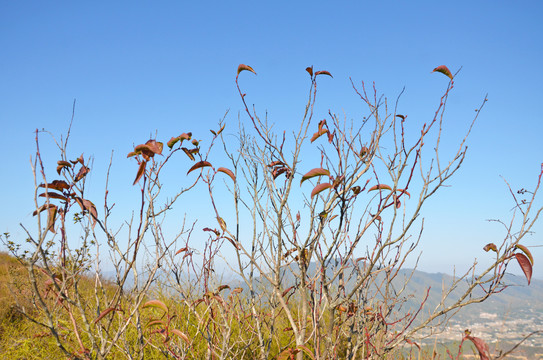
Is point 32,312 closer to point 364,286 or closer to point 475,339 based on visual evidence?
point 364,286

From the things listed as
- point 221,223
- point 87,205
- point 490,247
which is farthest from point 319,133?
point 87,205

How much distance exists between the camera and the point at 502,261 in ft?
6.32

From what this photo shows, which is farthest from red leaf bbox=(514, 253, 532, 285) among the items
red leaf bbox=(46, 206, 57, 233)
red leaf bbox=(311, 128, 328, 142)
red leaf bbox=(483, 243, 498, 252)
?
red leaf bbox=(46, 206, 57, 233)

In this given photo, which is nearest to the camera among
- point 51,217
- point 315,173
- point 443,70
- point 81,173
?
point 51,217

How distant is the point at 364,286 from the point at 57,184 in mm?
2230

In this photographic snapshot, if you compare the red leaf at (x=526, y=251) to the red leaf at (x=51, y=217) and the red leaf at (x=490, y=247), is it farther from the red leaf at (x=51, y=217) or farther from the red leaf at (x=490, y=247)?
the red leaf at (x=51, y=217)

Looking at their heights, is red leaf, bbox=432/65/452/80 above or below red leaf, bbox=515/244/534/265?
above

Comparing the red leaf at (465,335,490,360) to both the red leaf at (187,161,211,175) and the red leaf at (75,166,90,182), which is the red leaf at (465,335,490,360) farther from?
the red leaf at (75,166,90,182)

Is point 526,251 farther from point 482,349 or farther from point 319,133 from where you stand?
point 319,133

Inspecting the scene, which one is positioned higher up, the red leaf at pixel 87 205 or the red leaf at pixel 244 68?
the red leaf at pixel 244 68

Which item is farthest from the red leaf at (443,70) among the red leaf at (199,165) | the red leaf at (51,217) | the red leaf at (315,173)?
the red leaf at (51,217)

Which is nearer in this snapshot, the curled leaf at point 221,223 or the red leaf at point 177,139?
the red leaf at point 177,139

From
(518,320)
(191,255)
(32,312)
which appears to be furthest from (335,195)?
(518,320)

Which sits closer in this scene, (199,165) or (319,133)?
(199,165)
